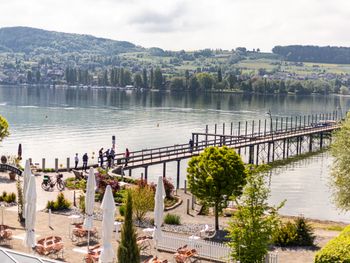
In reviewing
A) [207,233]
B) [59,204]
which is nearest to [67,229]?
[59,204]

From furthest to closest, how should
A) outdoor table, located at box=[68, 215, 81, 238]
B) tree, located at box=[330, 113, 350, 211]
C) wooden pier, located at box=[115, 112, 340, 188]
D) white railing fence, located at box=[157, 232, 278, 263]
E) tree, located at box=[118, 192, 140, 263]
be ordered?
wooden pier, located at box=[115, 112, 340, 188] < tree, located at box=[330, 113, 350, 211] < outdoor table, located at box=[68, 215, 81, 238] < white railing fence, located at box=[157, 232, 278, 263] < tree, located at box=[118, 192, 140, 263]

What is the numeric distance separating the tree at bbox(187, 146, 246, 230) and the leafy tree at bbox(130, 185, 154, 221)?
2.54m

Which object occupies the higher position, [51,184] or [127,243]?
[127,243]

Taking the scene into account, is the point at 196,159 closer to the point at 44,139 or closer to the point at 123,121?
the point at 44,139

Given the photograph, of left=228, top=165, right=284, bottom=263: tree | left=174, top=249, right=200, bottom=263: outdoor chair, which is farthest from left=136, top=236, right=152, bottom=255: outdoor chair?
left=228, top=165, right=284, bottom=263: tree

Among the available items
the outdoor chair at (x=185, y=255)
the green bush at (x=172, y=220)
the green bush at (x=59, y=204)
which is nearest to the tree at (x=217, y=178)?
the green bush at (x=172, y=220)

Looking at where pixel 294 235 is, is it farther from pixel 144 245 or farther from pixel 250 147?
pixel 250 147

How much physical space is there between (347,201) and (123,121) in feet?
296

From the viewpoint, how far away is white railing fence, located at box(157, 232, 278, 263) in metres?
23.8

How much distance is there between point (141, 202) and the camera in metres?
29.4

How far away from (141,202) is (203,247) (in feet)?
20.4

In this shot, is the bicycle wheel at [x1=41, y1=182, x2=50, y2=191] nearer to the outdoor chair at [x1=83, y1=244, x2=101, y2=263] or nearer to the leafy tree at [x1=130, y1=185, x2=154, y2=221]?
the leafy tree at [x1=130, y1=185, x2=154, y2=221]

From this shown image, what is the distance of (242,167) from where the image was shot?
30766 millimetres

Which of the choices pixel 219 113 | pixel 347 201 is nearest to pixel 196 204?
pixel 347 201
